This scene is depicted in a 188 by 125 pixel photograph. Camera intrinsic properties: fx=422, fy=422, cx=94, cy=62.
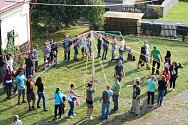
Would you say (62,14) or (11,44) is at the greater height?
(62,14)

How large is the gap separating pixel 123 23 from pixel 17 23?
30.3 feet

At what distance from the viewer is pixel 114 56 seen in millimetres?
22344

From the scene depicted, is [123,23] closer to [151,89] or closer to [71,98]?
[151,89]

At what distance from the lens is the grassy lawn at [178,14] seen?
3381 centimetres

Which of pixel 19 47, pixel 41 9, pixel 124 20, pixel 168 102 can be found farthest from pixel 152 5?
pixel 168 102

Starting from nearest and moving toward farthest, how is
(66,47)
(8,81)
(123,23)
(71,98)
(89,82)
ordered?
(71,98), (89,82), (8,81), (66,47), (123,23)

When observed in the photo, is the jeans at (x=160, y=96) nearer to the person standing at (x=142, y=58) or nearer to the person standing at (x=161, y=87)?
the person standing at (x=161, y=87)

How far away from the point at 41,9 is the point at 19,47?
6.40 meters

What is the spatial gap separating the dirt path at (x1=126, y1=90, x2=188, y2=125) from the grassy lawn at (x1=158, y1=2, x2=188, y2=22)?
17.1 m

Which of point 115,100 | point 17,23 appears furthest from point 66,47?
point 115,100

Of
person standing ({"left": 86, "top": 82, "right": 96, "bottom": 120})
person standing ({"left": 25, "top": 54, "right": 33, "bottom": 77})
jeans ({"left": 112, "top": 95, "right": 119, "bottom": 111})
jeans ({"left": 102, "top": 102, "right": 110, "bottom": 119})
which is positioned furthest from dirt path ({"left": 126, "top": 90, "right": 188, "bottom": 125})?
person standing ({"left": 25, "top": 54, "right": 33, "bottom": 77})

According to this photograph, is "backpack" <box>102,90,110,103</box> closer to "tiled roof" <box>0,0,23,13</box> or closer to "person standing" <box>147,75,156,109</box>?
"person standing" <box>147,75,156,109</box>

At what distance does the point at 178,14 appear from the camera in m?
35.8

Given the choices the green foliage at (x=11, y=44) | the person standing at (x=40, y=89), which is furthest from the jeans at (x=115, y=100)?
the green foliage at (x=11, y=44)
